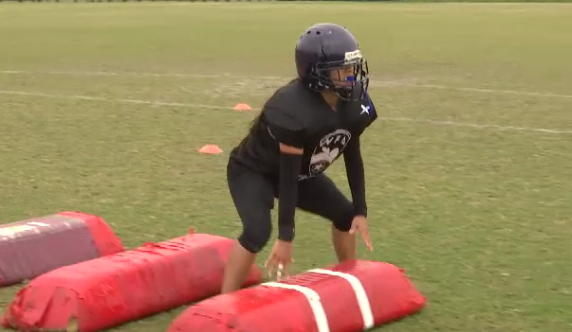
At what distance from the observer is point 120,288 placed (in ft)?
17.1

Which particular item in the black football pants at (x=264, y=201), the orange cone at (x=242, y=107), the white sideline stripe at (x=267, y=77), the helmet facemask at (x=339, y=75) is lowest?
the white sideline stripe at (x=267, y=77)

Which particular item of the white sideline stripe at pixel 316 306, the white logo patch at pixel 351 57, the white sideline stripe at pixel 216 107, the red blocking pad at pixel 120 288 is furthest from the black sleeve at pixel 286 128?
the white sideline stripe at pixel 216 107

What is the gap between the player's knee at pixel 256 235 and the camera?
5117 millimetres

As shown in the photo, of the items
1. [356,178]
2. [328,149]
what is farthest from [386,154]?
[328,149]

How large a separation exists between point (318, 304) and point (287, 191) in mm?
539

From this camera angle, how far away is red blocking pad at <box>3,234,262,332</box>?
5070mm

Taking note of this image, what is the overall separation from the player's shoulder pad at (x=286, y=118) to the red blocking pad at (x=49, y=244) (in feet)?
5.57

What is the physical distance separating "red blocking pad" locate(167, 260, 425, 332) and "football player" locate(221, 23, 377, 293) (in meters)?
0.19

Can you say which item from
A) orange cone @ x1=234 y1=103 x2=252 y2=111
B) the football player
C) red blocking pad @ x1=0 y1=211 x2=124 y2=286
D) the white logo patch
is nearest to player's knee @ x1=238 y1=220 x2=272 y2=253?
the football player

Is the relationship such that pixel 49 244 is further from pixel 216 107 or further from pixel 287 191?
pixel 216 107

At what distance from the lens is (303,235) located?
7055 mm

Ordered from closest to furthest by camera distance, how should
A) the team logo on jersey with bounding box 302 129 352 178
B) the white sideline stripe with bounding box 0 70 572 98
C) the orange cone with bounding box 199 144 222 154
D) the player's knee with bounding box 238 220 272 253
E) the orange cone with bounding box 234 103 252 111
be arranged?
the team logo on jersey with bounding box 302 129 352 178 < the player's knee with bounding box 238 220 272 253 < the orange cone with bounding box 199 144 222 154 < the orange cone with bounding box 234 103 252 111 < the white sideline stripe with bounding box 0 70 572 98

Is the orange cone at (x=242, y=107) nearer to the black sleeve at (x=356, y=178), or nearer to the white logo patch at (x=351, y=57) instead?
the black sleeve at (x=356, y=178)

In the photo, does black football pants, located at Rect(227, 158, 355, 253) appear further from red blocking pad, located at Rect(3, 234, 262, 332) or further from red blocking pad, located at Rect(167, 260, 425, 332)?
red blocking pad, located at Rect(3, 234, 262, 332)
